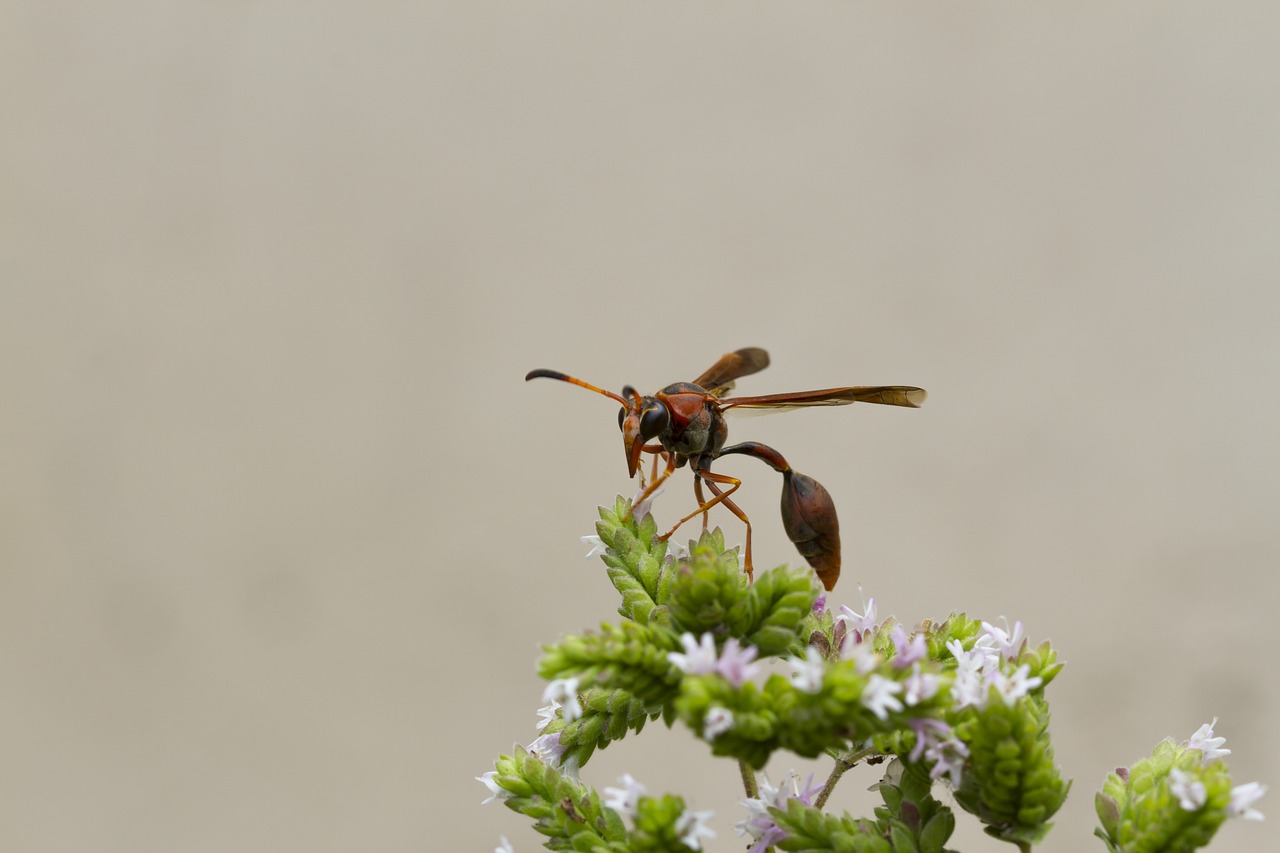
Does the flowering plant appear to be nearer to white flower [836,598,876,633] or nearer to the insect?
white flower [836,598,876,633]

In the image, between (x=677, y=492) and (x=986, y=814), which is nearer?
(x=986, y=814)

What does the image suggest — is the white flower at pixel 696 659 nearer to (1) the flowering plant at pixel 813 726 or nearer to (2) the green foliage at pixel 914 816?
(1) the flowering plant at pixel 813 726

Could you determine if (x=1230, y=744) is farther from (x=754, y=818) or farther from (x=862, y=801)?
(x=754, y=818)

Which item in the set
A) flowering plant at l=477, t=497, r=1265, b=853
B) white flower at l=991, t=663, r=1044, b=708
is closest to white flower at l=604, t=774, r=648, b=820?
flowering plant at l=477, t=497, r=1265, b=853

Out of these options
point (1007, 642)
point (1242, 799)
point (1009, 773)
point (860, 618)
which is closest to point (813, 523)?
point (860, 618)

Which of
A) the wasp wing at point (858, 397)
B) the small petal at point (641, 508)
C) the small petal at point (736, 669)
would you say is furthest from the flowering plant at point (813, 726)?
the wasp wing at point (858, 397)

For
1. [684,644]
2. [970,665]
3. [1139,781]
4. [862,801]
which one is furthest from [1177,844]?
[862,801]
